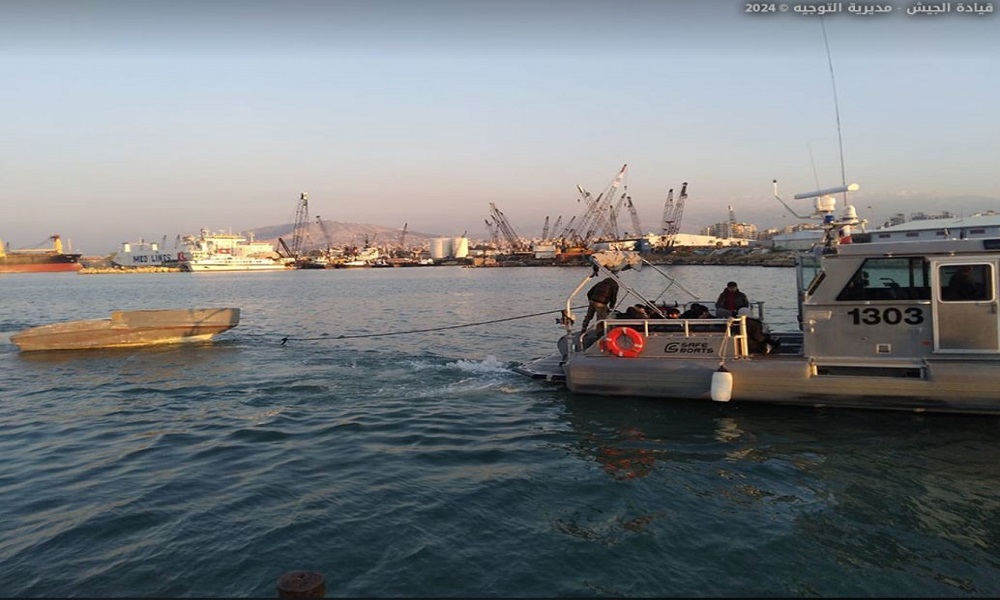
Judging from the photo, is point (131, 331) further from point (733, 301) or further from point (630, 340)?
point (733, 301)

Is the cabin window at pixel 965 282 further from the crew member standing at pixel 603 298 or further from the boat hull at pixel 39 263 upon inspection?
the boat hull at pixel 39 263

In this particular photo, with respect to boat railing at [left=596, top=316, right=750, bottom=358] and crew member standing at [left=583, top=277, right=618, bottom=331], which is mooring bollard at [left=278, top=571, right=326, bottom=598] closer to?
boat railing at [left=596, top=316, right=750, bottom=358]

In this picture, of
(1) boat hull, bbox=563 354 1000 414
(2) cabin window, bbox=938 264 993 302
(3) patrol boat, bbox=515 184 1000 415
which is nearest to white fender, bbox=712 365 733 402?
(3) patrol boat, bbox=515 184 1000 415

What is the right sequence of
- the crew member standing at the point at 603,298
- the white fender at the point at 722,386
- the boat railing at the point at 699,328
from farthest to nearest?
1. the crew member standing at the point at 603,298
2. the boat railing at the point at 699,328
3. the white fender at the point at 722,386

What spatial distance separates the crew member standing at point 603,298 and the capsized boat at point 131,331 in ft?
48.2

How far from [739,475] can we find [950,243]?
17.8 ft

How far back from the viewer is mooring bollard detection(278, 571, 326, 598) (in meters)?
4.57

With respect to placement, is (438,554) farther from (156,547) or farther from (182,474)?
(182,474)

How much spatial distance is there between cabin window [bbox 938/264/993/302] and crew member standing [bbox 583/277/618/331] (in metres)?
5.78

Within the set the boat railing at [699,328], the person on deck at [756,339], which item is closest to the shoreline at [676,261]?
the boat railing at [699,328]

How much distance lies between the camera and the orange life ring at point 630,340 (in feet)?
39.7

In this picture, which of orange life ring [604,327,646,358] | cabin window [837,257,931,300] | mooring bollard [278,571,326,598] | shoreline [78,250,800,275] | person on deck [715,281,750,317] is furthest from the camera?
shoreline [78,250,800,275]

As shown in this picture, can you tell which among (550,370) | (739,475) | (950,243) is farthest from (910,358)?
(550,370)

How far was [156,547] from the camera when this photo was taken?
6.54m
